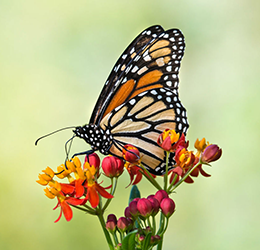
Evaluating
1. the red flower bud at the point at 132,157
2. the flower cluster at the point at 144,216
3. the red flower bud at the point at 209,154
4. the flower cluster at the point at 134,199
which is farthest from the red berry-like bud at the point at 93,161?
the red flower bud at the point at 209,154

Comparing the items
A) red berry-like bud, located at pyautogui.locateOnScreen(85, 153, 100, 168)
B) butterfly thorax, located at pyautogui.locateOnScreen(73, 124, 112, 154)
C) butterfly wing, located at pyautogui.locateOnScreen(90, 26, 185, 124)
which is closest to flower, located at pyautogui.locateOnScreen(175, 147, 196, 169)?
red berry-like bud, located at pyautogui.locateOnScreen(85, 153, 100, 168)

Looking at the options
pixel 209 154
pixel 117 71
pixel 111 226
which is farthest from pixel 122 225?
pixel 117 71

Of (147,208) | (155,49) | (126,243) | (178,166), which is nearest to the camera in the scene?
(126,243)

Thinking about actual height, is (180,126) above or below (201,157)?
above

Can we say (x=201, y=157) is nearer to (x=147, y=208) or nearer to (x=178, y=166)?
(x=178, y=166)

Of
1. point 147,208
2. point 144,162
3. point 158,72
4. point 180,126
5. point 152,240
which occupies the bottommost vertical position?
point 152,240

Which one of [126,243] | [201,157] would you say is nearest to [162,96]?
[201,157]

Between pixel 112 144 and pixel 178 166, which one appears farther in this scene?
pixel 112 144
